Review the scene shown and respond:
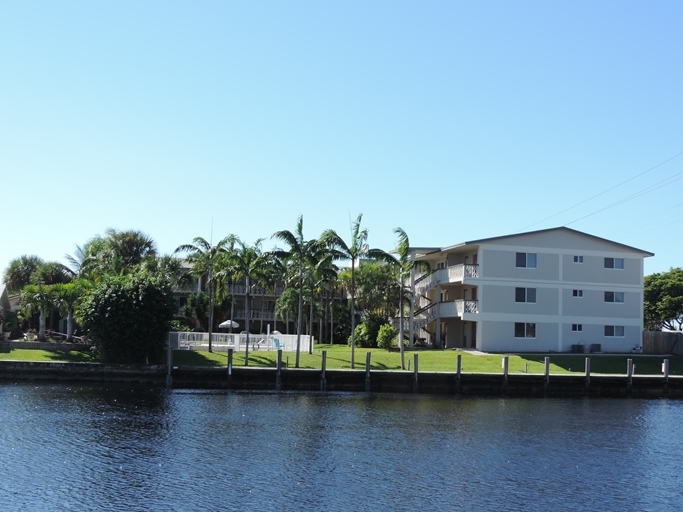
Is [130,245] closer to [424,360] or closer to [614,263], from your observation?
[424,360]

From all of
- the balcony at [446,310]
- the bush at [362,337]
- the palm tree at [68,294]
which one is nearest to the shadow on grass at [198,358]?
the palm tree at [68,294]

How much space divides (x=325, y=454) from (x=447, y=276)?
3823cm

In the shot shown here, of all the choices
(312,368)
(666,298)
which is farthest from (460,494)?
(666,298)

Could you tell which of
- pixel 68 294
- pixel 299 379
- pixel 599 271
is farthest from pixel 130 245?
pixel 599 271

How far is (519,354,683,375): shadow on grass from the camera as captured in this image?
57.2 m

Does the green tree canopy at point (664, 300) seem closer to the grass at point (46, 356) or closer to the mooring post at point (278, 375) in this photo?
the mooring post at point (278, 375)

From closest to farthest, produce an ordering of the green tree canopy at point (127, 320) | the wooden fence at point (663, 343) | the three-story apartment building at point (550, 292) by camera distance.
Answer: the green tree canopy at point (127, 320) < the three-story apartment building at point (550, 292) < the wooden fence at point (663, 343)

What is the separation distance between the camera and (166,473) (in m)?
27.0

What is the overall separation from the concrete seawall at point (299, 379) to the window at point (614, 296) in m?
16.8

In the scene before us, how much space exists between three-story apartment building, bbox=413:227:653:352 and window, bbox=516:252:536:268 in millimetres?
81

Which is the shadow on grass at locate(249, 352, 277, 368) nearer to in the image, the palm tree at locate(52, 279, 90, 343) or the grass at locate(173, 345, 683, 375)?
the grass at locate(173, 345, 683, 375)

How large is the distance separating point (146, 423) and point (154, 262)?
28330 millimetres

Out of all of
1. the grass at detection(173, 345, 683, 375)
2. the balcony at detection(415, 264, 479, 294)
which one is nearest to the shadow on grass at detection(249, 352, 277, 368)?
the grass at detection(173, 345, 683, 375)

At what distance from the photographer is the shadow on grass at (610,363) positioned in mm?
57250
